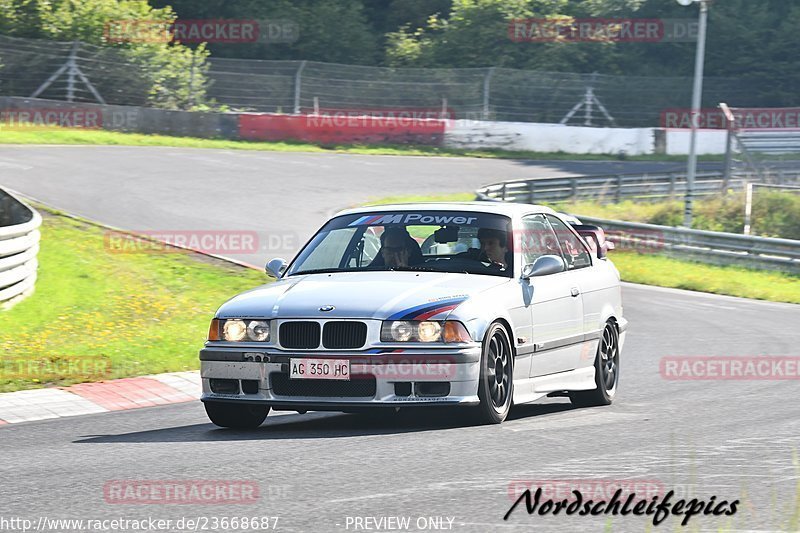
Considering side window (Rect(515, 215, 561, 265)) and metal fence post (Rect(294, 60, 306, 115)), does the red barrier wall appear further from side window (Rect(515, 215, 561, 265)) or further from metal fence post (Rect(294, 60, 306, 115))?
side window (Rect(515, 215, 561, 265))

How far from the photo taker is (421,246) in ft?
31.9

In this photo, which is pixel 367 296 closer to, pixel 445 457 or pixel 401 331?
pixel 401 331

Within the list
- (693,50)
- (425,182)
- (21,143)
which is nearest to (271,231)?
(425,182)

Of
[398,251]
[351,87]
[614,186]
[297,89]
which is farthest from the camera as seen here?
[351,87]

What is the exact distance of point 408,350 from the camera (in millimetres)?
8391

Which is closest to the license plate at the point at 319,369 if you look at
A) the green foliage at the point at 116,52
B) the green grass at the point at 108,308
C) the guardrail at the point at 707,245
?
the green grass at the point at 108,308

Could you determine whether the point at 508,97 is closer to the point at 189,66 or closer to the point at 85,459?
the point at 189,66

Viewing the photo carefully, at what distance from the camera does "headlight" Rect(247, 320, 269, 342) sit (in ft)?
28.3

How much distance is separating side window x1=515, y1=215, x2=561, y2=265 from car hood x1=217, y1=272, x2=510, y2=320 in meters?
0.60

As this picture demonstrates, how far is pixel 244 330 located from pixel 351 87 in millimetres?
37003

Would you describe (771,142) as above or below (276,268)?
below

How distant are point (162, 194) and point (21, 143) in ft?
27.9

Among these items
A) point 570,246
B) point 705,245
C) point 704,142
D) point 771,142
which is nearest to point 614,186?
point 771,142

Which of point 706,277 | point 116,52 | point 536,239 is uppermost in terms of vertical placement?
point 116,52
